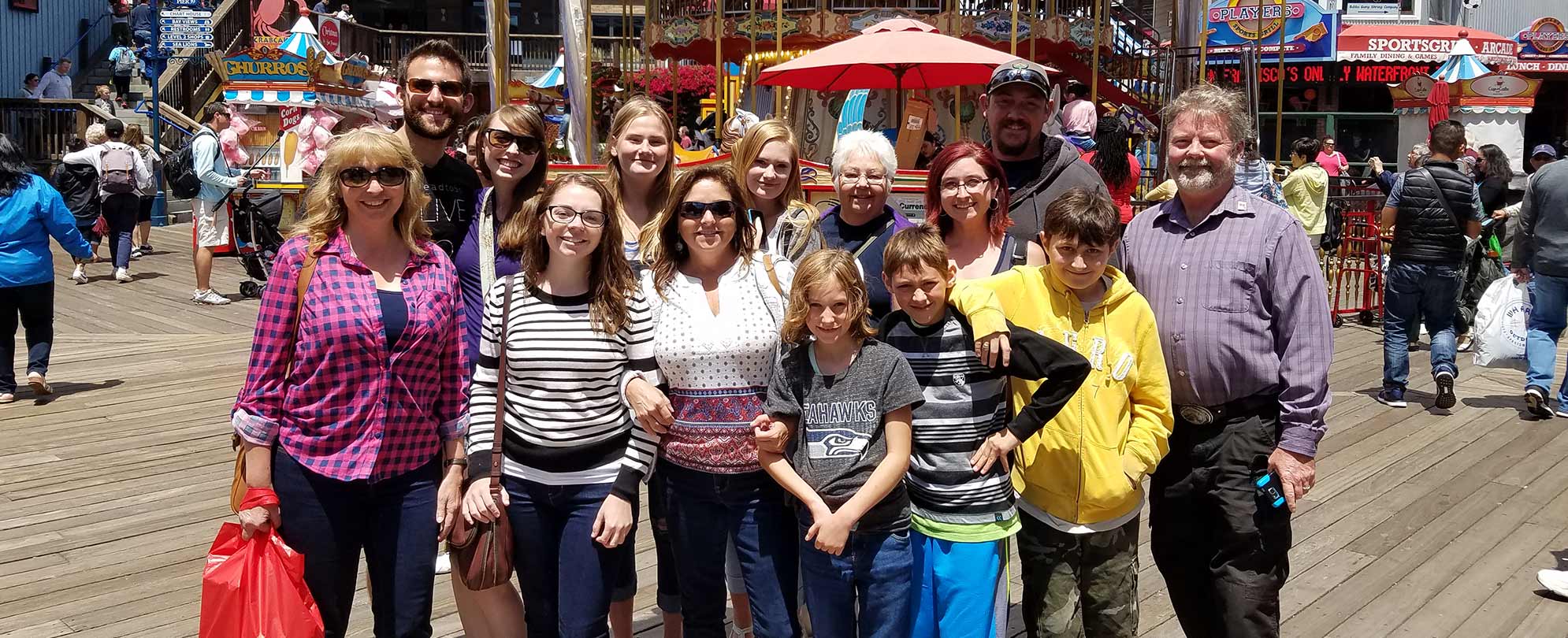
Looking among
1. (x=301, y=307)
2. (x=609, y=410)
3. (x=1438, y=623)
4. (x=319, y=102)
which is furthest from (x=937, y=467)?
(x=319, y=102)

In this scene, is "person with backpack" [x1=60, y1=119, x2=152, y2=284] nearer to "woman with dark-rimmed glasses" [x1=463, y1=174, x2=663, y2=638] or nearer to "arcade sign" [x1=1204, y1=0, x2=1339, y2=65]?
"woman with dark-rimmed glasses" [x1=463, y1=174, x2=663, y2=638]

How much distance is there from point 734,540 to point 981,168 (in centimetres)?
120

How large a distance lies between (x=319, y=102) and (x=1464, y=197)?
12736 mm

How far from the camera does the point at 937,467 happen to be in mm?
3029

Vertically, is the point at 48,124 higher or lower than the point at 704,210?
higher

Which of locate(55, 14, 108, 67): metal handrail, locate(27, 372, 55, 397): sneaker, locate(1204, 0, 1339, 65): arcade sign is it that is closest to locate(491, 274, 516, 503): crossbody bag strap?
locate(27, 372, 55, 397): sneaker

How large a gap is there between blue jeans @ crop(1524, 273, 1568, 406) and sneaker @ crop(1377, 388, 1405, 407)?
75 cm

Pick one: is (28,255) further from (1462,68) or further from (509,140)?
(1462,68)

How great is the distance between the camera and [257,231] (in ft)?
40.0

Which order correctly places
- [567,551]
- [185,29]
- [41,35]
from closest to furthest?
1. [567,551]
2. [185,29]
3. [41,35]

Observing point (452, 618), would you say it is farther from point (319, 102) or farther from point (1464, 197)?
point (319, 102)

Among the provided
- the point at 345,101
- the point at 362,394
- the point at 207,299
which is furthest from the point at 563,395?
the point at 345,101

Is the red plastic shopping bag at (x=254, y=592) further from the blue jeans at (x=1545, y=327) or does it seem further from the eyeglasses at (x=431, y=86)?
the blue jeans at (x=1545, y=327)

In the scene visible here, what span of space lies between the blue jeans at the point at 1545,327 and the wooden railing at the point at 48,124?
64.6 ft
